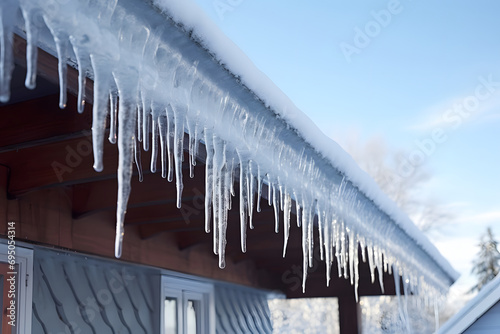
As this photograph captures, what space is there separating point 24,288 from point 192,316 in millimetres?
2143

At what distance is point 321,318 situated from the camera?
1116 centimetres

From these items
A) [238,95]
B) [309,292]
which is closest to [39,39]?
[238,95]

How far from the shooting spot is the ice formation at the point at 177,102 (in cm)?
114

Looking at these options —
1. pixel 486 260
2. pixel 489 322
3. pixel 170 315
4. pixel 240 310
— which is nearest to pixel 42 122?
pixel 170 315

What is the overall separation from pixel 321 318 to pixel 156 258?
26.3 ft

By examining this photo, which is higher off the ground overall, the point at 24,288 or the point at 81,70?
the point at 81,70

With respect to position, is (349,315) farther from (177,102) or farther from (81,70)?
(81,70)

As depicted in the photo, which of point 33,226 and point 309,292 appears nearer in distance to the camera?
point 33,226

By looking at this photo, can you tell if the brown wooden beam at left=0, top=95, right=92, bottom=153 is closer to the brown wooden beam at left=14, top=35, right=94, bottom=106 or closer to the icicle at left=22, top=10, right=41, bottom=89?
the brown wooden beam at left=14, top=35, right=94, bottom=106

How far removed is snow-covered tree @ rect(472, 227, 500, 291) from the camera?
22.1m

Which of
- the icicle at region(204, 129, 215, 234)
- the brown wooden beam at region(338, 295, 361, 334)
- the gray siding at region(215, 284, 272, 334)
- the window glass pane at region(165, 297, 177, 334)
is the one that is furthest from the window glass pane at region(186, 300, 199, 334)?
the icicle at region(204, 129, 215, 234)

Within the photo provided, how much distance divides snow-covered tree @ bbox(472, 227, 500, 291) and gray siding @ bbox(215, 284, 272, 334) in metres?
17.7

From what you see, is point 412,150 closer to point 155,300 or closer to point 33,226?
point 155,300

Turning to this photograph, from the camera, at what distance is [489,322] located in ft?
13.9
